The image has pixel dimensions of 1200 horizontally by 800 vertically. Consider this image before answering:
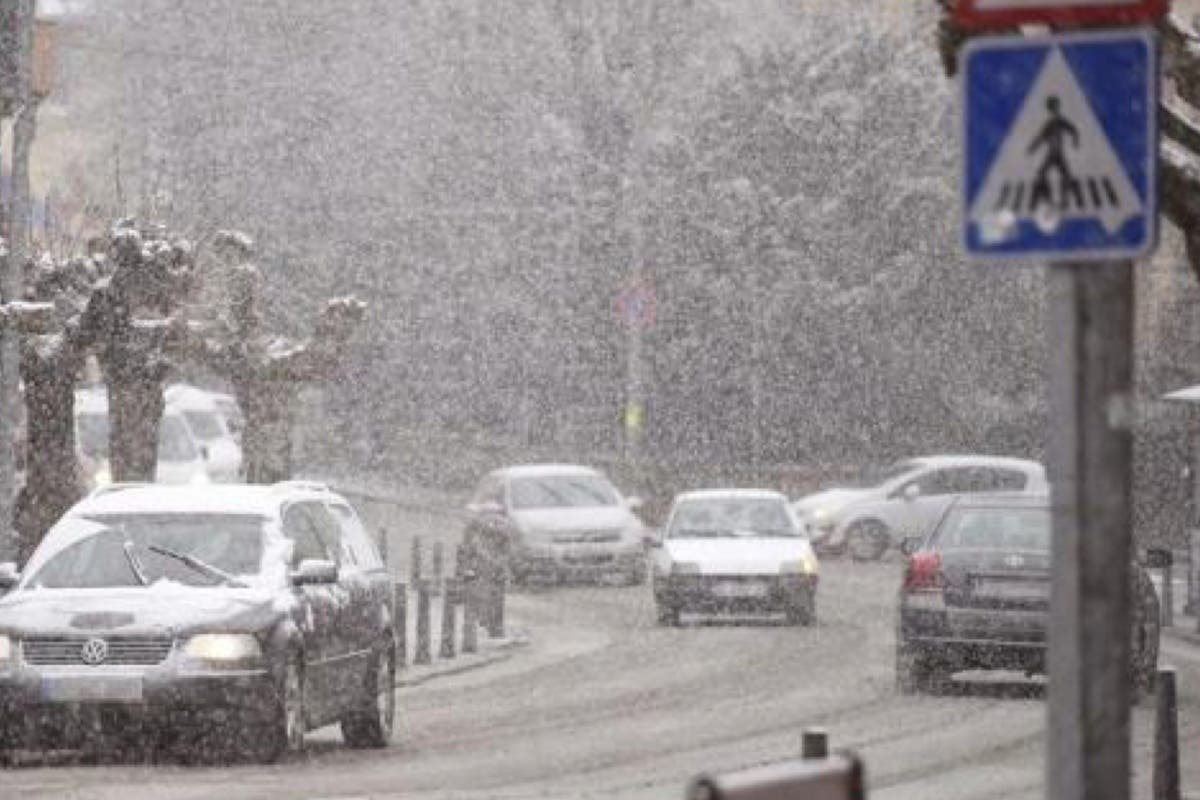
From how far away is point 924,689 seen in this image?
27.3m

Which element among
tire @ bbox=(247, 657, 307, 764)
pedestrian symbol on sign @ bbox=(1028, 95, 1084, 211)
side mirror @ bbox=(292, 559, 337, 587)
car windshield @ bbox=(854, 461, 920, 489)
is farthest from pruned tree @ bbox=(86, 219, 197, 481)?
pedestrian symbol on sign @ bbox=(1028, 95, 1084, 211)

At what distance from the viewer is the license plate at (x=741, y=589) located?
119 feet

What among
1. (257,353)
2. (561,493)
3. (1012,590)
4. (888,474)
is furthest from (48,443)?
(888,474)

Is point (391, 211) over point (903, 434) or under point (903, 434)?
over

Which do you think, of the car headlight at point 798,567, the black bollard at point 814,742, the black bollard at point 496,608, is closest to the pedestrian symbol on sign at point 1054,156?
the black bollard at point 814,742

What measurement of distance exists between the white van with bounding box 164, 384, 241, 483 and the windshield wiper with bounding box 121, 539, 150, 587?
28255 mm

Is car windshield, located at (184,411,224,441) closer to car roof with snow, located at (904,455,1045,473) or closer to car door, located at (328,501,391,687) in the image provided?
car roof with snow, located at (904,455,1045,473)

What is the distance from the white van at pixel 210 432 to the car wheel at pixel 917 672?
75.0ft

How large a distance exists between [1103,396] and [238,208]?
222 feet

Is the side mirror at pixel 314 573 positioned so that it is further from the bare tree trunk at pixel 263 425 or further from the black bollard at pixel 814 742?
the bare tree trunk at pixel 263 425

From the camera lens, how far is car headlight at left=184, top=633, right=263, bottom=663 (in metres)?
19.6

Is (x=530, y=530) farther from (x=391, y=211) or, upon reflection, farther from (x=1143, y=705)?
(x=391, y=211)

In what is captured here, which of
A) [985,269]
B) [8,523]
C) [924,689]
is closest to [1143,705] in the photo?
[924,689]

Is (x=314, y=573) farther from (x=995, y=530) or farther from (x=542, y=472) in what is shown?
(x=542, y=472)
